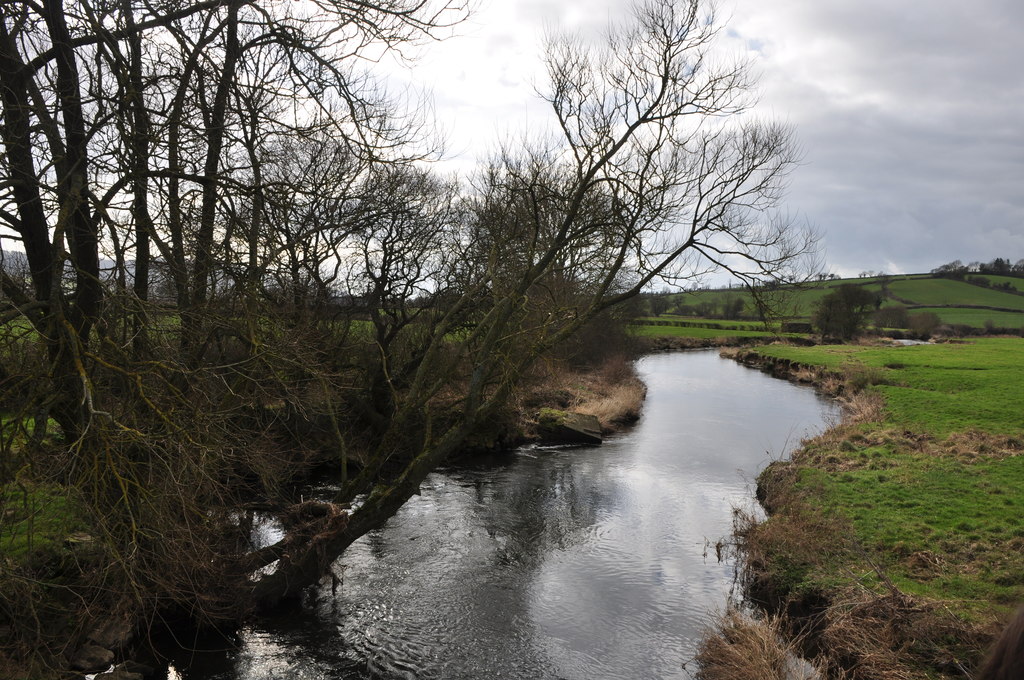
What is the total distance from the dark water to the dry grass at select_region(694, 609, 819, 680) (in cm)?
45

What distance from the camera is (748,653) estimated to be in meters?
8.56

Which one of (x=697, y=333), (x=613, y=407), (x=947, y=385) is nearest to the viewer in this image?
(x=613, y=407)

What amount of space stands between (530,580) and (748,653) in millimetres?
4485

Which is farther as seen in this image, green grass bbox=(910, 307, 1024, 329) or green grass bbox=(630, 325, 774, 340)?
green grass bbox=(910, 307, 1024, 329)

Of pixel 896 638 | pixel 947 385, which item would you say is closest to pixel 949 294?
pixel 947 385

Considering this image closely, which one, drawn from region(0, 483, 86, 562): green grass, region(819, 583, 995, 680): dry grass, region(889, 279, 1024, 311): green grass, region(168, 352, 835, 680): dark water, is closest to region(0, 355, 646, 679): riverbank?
region(0, 483, 86, 562): green grass

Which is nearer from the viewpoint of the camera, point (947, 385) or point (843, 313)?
point (947, 385)

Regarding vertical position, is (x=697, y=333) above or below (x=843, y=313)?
below

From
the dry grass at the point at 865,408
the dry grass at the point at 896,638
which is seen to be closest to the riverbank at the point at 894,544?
the dry grass at the point at 896,638

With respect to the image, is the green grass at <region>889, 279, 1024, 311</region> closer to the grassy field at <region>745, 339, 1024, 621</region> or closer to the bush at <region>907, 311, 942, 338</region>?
the bush at <region>907, 311, 942, 338</region>

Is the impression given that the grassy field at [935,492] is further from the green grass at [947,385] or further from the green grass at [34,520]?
the green grass at [34,520]

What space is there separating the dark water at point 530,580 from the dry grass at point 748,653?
0.45 meters

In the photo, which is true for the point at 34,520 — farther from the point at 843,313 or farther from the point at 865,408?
the point at 843,313

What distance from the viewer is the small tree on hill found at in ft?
209
